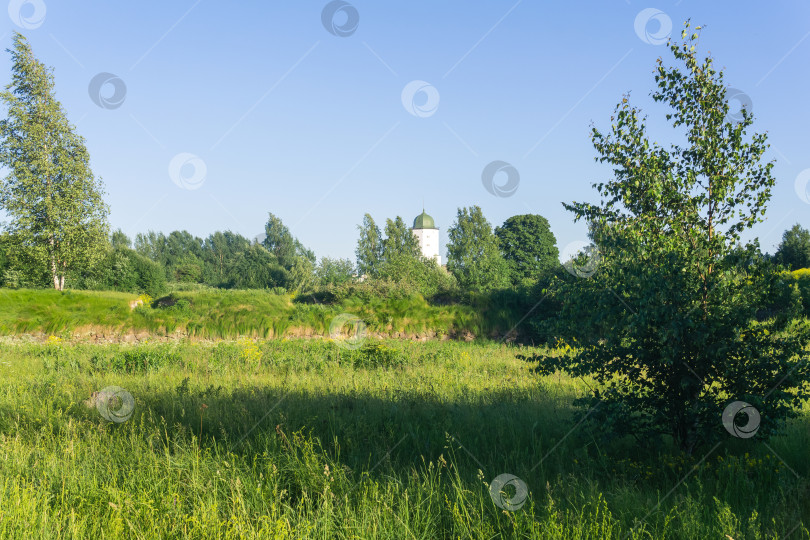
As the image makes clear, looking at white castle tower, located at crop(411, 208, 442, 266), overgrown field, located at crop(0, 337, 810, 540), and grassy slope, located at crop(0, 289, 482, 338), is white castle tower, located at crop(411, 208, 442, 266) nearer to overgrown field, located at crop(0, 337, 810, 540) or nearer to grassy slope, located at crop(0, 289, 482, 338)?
grassy slope, located at crop(0, 289, 482, 338)

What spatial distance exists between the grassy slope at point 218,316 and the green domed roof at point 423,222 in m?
65.6

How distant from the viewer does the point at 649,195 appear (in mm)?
5230

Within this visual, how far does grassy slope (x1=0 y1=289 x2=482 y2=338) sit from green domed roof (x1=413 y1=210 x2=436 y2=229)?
65643 mm

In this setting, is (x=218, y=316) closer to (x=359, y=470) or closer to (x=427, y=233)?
(x=359, y=470)

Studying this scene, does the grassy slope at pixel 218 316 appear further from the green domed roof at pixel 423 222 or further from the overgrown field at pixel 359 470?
the green domed roof at pixel 423 222

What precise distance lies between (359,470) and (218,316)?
54.3 ft

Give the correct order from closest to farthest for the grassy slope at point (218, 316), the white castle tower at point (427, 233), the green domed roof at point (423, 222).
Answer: the grassy slope at point (218, 316)
the white castle tower at point (427, 233)
the green domed roof at point (423, 222)

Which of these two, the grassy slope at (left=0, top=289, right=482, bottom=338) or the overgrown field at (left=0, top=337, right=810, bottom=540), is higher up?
the grassy slope at (left=0, top=289, right=482, bottom=338)

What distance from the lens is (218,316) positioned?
1972cm

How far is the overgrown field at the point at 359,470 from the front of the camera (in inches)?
141

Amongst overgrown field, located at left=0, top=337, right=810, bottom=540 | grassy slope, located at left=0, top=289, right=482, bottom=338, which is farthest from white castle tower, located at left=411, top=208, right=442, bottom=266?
overgrown field, located at left=0, top=337, right=810, bottom=540

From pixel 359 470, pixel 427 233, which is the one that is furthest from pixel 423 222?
pixel 359 470

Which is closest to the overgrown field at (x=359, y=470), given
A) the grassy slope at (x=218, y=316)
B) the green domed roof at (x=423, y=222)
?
the grassy slope at (x=218, y=316)

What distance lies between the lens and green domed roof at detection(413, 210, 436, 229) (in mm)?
86812
